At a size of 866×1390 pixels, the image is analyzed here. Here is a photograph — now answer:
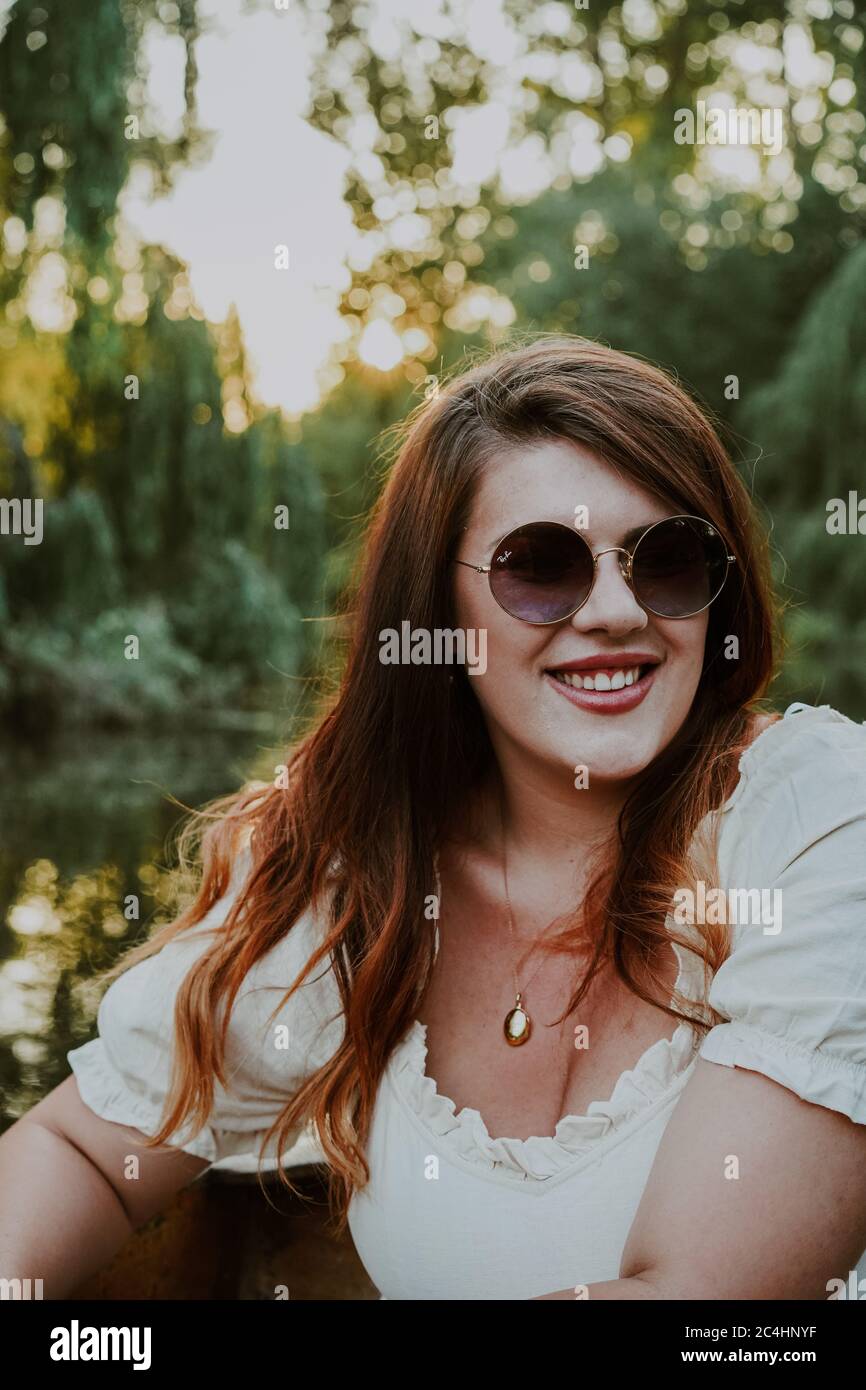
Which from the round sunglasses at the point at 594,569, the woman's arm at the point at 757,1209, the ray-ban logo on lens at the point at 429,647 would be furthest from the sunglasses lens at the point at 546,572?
the woman's arm at the point at 757,1209

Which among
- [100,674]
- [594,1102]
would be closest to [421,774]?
[594,1102]

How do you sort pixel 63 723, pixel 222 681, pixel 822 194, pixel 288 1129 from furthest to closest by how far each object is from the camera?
pixel 822 194 < pixel 222 681 < pixel 63 723 < pixel 288 1129

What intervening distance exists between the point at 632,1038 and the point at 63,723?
25.0ft

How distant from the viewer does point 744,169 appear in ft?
39.8

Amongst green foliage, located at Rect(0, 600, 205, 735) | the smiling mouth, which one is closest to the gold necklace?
the smiling mouth

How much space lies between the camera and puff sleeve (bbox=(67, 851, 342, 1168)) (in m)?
1.38

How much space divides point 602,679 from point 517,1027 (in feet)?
1.18

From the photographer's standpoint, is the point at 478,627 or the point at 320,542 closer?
the point at 478,627

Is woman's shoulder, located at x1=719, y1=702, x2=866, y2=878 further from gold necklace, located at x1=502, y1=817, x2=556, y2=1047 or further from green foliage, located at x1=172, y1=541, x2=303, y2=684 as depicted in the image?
green foliage, located at x1=172, y1=541, x2=303, y2=684

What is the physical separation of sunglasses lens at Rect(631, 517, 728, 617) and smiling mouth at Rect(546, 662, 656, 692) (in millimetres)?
60

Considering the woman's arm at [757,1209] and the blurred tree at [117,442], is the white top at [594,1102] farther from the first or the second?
the blurred tree at [117,442]

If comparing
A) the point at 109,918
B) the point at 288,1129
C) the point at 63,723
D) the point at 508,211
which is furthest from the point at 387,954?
the point at 508,211

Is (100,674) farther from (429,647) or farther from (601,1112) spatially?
(601,1112)
